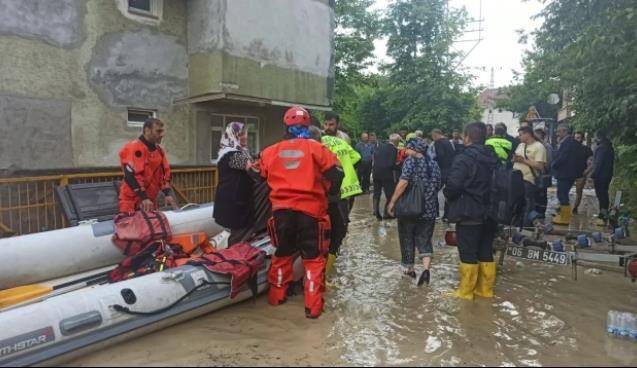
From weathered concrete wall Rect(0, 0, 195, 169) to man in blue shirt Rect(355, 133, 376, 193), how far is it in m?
4.54

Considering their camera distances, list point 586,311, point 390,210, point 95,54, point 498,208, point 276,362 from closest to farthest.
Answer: point 276,362 < point 586,311 < point 498,208 < point 390,210 < point 95,54

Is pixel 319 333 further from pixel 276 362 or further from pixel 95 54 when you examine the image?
pixel 95 54

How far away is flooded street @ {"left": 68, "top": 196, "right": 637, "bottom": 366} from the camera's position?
3.56 meters

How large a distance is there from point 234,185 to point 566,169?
6.90 meters

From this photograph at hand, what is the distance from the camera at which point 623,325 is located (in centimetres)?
395

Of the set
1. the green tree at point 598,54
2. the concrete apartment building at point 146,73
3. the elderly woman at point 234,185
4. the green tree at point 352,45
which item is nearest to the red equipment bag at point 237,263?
the elderly woman at point 234,185

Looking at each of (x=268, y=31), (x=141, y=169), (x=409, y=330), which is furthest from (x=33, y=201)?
(x=268, y=31)

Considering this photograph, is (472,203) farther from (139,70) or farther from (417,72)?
(417,72)

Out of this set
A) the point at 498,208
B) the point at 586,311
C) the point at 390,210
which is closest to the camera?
the point at 586,311

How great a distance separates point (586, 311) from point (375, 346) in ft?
7.29

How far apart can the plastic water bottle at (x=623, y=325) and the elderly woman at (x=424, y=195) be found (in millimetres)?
1857

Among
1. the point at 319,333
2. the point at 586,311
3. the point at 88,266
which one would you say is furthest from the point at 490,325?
the point at 88,266

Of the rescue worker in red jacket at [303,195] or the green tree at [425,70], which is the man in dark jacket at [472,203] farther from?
the green tree at [425,70]

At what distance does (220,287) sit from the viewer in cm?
443
